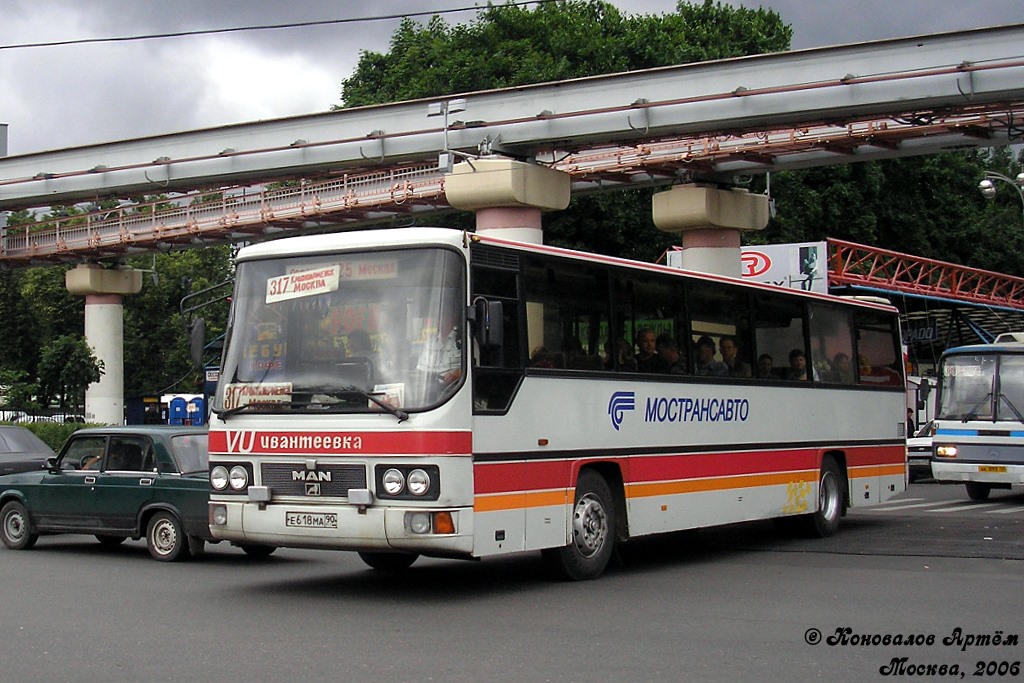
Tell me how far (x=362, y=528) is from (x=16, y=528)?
7.58 meters

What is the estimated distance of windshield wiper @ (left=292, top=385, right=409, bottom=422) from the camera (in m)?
11.4

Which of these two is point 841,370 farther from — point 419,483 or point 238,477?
point 238,477

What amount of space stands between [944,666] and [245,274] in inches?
273

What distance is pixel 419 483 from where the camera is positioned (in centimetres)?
1138

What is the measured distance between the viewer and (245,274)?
12578mm

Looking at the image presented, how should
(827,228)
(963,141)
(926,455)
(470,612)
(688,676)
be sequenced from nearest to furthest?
(688,676) < (470,612) < (963,141) < (926,455) < (827,228)

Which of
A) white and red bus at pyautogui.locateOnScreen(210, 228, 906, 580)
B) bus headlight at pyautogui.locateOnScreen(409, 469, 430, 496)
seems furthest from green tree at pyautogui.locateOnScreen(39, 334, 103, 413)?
bus headlight at pyautogui.locateOnScreen(409, 469, 430, 496)

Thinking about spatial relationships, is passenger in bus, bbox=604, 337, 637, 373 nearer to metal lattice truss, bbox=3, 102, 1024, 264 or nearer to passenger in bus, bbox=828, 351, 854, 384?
passenger in bus, bbox=828, 351, 854, 384

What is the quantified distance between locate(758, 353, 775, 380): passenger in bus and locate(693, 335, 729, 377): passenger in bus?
0.90 meters

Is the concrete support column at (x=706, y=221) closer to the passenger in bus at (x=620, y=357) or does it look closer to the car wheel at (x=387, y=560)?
the passenger in bus at (x=620, y=357)

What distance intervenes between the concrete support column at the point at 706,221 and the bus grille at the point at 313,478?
19266 millimetres

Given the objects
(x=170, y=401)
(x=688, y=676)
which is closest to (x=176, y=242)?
(x=170, y=401)

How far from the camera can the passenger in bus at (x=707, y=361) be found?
1537 centimetres

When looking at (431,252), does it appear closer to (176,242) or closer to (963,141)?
(963,141)
